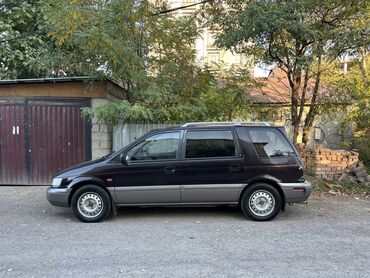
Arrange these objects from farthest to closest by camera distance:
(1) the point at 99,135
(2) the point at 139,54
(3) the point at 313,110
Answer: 1. (3) the point at 313,110
2. (1) the point at 99,135
3. (2) the point at 139,54

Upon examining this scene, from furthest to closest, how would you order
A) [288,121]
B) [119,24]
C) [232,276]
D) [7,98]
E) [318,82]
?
[288,121], [318,82], [7,98], [119,24], [232,276]

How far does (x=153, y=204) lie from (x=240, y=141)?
1.97 metres

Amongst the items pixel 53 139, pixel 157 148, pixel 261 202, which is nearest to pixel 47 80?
pixel 53 139

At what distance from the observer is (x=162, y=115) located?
8711mm

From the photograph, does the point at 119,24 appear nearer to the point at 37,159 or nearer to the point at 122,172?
the point at 122,172

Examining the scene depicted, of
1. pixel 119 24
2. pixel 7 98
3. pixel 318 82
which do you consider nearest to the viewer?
pixel 119 24

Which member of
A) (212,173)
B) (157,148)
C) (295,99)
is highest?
(295,99)

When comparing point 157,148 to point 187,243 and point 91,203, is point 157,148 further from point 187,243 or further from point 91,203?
point 187,243

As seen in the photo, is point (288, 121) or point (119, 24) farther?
point (288, 121)

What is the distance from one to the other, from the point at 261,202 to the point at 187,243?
1822 millimetres

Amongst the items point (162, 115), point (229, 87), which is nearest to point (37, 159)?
point (162, 115)

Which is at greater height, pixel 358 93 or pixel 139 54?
pixel 139 54

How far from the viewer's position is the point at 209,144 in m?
6.50

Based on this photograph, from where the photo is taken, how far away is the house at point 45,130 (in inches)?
380
